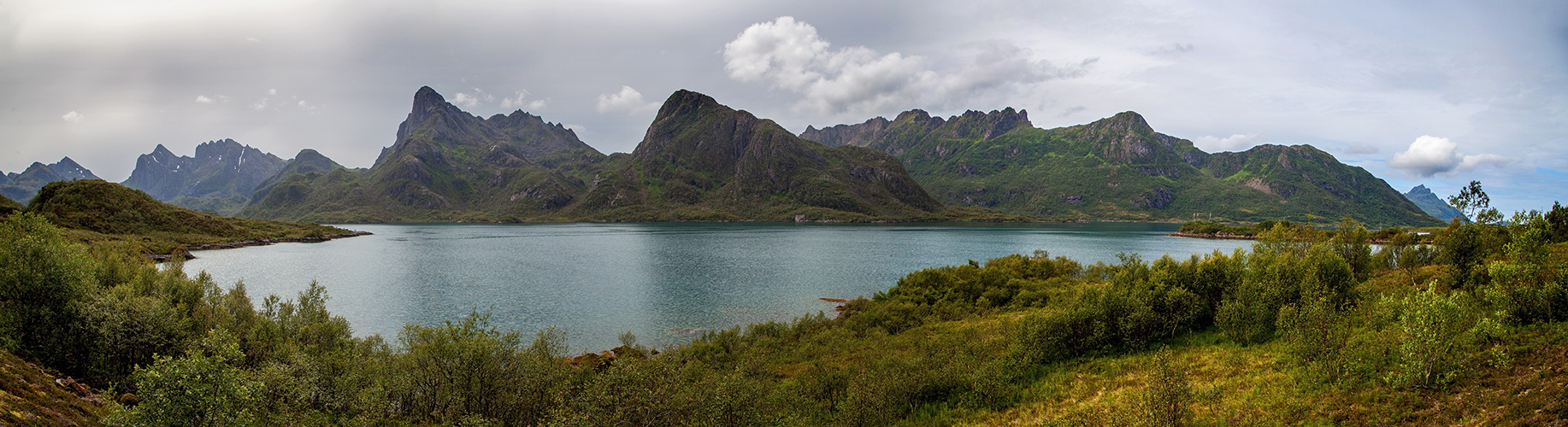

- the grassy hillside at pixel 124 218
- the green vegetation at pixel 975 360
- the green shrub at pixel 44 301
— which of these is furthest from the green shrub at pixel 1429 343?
the grassy hillside at pixel 124 218

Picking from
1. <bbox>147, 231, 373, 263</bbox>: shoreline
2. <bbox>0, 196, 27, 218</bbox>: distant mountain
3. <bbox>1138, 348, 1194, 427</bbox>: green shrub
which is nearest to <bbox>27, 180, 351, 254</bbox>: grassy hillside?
<bbox>147, 231, 373, 263</bbox>: shoreline

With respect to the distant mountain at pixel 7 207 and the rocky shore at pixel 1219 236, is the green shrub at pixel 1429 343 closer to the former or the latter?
the distant mountain at pixel 7 207

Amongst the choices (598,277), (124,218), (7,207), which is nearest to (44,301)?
(598,277)

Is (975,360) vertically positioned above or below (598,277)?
above

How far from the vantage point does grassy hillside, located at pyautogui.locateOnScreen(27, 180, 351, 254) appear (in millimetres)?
103125

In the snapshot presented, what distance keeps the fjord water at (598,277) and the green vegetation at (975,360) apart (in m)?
16.0

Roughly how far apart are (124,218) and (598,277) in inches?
4735

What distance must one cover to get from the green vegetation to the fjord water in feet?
52.3

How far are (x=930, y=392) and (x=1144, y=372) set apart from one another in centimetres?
878

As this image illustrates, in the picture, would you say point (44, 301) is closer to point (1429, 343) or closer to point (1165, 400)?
point (1165, 400)

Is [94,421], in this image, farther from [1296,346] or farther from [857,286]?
[857,286]

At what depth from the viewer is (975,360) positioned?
1057 inches

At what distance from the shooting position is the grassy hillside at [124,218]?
103 m

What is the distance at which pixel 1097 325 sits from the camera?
26266 mm
